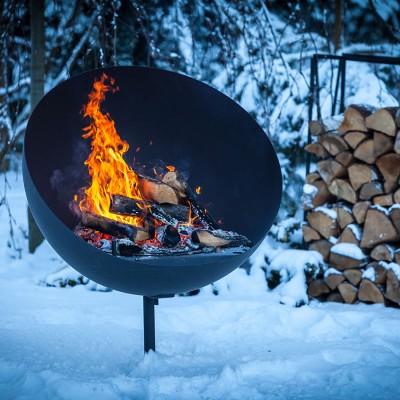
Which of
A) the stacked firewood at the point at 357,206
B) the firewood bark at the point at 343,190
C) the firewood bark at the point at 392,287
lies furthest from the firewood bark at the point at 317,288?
the firewood bark at the point at 343,190

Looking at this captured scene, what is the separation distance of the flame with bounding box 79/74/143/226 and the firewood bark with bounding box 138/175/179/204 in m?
0.03

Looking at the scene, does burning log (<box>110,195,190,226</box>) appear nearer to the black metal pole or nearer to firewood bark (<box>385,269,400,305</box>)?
the black metal pole

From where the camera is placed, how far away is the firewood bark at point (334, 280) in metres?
3.04

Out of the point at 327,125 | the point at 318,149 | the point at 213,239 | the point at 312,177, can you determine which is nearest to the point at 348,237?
the point at 312,177

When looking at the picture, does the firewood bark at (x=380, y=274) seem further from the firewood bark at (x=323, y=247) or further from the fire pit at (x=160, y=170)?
the fire pit at (x=160, y=170)

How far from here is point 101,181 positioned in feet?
7.03

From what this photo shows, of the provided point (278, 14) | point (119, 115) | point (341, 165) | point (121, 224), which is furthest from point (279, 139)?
point (121, 224)

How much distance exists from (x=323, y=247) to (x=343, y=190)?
0.34 metres

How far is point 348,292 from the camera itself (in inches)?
119

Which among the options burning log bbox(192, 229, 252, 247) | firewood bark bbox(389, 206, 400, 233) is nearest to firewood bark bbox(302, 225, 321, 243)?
firewood bark bbox(389, 206, 400, 233)

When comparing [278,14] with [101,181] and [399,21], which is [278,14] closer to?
[399,21]

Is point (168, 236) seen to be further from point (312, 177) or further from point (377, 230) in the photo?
point (312, 177)

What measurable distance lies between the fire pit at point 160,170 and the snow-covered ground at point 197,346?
334mm

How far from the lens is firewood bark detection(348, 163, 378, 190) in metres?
2.95
